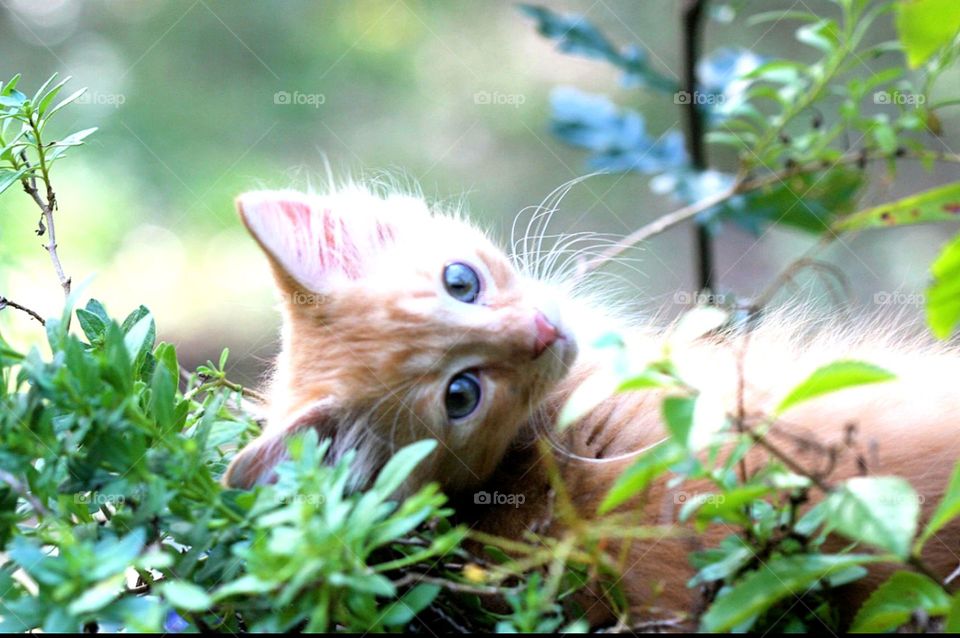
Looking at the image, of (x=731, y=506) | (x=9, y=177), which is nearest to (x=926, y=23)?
(x=731, y=506)

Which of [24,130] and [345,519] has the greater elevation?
[24,130]

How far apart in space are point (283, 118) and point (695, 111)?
7.93 ft

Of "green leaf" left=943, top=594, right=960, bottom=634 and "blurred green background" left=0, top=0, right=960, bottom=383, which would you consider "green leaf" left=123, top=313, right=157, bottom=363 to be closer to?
"green leaf" left=943, top=594, right=960, bottom=634

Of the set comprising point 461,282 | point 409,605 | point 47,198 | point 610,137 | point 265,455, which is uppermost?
point 610,137

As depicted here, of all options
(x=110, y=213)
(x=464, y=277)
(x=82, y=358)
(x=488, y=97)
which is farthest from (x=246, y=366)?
(x=82, y=358)

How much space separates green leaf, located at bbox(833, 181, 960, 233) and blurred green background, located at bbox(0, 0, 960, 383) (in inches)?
109

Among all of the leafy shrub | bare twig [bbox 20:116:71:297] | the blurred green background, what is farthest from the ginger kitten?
the blurred green background

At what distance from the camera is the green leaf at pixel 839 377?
71 centimetres

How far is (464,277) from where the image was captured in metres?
1.47

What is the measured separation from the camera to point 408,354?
138 centimetres

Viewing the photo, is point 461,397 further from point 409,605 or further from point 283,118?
point 283,118

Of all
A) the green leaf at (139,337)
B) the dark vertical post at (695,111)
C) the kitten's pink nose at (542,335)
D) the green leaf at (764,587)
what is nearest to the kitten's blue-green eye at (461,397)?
the kitten's pink nose at (542,335)

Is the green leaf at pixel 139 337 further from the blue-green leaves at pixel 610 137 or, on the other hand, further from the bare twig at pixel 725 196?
the blue-green leaves at pixel 610 137

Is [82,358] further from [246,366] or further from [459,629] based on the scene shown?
[246,366]
